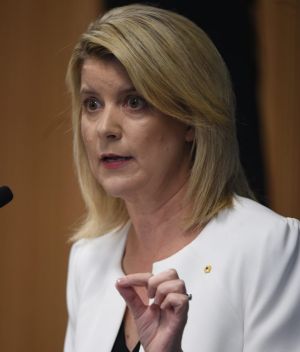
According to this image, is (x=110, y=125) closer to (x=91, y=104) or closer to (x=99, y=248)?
(x=91, y=104)

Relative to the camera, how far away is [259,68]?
173 cm

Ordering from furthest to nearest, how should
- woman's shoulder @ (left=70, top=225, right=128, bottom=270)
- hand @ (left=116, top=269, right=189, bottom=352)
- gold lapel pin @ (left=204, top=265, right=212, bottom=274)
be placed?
woman's shoulder @ (left=70, top=225, right=128, bottom=270)
gold lapel pin @ (left=204, top=265, right=212, bottom=274)
hand @ (left=116, top=269, right=189, bottom=352)

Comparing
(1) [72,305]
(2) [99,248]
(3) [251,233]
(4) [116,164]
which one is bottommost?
(1) [72,305]

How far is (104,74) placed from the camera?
1.26 meters

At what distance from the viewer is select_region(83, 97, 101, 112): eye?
4.27ft

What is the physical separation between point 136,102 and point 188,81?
0.32 feet

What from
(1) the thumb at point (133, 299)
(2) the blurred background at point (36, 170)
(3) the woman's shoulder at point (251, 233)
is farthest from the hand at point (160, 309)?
(2) the blurred background at point (36, 170)

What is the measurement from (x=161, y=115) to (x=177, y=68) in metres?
0.09

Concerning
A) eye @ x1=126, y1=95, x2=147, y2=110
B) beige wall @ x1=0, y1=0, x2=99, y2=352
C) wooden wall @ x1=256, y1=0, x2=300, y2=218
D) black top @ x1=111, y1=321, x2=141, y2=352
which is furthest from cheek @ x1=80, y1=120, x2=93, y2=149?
beige wall @ x1=0, y1=0, x2=99, y2=352

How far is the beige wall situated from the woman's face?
78 cm

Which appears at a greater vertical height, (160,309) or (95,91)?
(95,91)

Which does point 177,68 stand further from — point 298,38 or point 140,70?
point 298,38

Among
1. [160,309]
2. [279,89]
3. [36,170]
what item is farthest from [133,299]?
[36,170]

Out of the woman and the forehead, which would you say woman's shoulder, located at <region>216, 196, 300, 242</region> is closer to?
the woman
